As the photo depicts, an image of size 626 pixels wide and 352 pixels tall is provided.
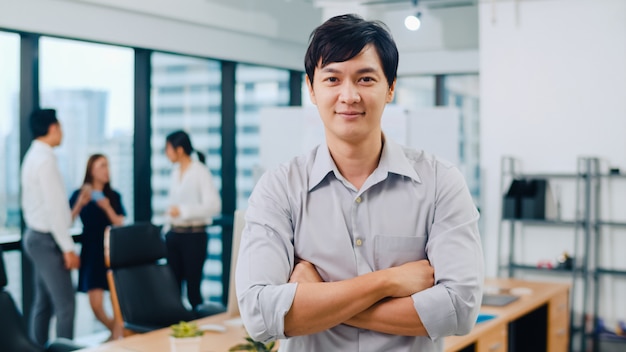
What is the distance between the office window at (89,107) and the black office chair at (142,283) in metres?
1.84

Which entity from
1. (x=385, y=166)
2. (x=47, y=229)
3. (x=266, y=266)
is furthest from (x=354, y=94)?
(x=47, y=229)

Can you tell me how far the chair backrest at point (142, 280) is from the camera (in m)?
3.97

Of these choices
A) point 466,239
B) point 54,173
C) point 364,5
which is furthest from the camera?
point 364,5

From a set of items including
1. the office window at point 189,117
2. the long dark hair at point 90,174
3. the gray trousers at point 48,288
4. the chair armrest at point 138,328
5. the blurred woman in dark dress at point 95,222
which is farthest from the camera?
the office window at point 189,117

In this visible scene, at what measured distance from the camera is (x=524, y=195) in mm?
5906

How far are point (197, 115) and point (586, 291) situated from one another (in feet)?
12.7

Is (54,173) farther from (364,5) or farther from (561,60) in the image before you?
(561,60)

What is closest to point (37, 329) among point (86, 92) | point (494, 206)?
point (86, 92)

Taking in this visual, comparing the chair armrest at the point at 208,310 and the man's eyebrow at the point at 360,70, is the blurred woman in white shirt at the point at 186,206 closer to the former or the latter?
the chair armrest at the point at 208,310

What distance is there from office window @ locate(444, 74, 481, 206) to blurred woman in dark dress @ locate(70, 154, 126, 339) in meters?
3.58

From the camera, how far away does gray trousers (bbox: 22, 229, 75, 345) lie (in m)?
5.05

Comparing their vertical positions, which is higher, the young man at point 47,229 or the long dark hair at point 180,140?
the long dark hair at point 180,140

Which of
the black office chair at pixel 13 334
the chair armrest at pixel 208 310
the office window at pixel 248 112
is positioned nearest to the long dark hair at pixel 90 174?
the chair armrest at pixel 208 310

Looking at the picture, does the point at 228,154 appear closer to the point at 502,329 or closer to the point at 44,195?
the point at 44,195
